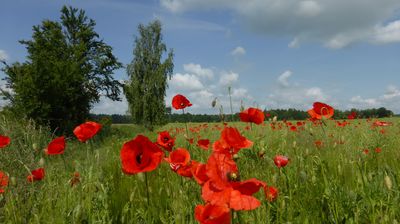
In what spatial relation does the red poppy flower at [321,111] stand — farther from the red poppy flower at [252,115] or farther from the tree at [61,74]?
the tree at [61,74]

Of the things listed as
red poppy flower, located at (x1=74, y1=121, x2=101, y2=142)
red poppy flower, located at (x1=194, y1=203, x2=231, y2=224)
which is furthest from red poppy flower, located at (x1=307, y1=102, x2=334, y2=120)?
red poppy flower, located at (x1=194, y1=203, x2=231, y2=224)

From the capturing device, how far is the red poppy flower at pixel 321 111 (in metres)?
2.53

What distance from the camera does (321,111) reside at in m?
2.52

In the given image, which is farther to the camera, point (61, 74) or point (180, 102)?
point (61, 74)

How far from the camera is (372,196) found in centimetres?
247

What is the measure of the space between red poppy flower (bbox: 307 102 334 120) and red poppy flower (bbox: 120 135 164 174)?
136 centimetres

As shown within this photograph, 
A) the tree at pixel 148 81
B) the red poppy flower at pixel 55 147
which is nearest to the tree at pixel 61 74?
the tree at pixel 148 81

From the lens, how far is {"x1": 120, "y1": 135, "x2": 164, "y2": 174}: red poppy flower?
5.14ft

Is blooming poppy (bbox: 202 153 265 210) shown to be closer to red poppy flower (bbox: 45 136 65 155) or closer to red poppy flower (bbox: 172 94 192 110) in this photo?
red poppy flower (bbox: 45 136 65 155)

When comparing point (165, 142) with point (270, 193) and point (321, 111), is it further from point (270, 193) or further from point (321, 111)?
point (321, 111)

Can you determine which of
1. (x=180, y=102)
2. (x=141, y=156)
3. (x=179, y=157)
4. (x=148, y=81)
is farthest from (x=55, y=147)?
(x=148, y=81)

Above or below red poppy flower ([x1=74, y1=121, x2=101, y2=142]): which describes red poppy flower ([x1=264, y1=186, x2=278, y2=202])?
below

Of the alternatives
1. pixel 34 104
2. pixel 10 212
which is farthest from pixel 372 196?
pixel 34 104

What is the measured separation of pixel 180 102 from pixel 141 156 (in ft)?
5.59
